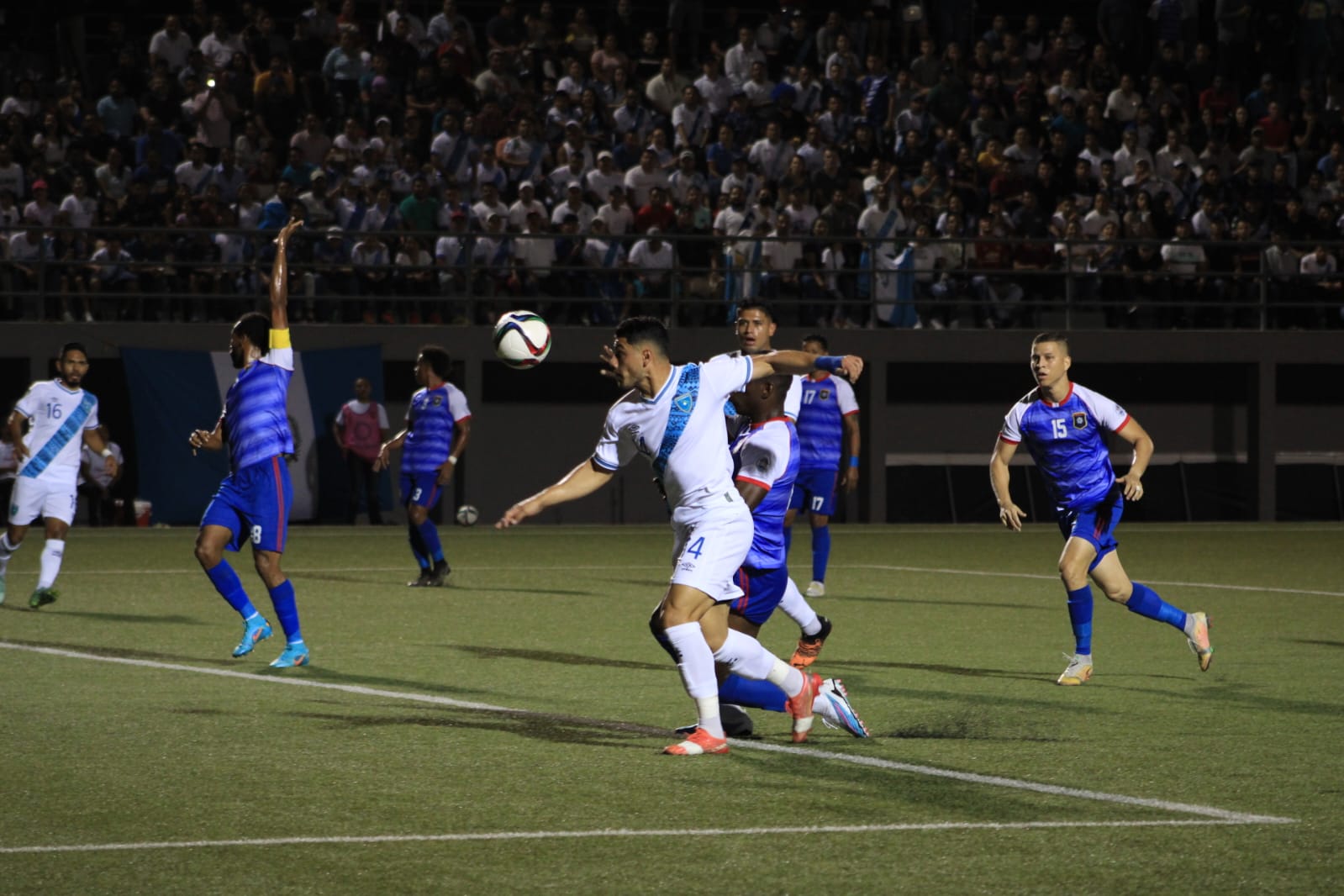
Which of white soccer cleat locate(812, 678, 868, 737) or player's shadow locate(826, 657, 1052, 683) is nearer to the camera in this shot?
white soccer cleat locate(812, 678, 868, 737)

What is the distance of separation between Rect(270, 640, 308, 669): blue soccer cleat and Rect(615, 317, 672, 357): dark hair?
3.90m

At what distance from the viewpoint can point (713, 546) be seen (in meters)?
7.83

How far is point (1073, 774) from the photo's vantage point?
291 inches

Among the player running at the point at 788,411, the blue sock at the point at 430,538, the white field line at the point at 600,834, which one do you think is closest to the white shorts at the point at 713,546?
the player running at the point at 788,411

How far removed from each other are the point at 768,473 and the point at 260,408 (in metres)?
3.47

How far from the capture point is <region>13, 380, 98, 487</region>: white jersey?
14.7 metres

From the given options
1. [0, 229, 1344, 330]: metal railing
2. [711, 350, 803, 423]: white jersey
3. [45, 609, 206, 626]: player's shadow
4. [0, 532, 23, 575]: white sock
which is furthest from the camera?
[0, 229, 1344, 330]: metal railing

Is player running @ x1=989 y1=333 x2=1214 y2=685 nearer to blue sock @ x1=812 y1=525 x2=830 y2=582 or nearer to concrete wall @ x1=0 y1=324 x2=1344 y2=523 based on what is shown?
blue sock @ x1=812 y1=525 x2=830 y2=582

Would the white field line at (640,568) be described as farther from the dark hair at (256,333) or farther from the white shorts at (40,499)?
the dark hair at (256,333)

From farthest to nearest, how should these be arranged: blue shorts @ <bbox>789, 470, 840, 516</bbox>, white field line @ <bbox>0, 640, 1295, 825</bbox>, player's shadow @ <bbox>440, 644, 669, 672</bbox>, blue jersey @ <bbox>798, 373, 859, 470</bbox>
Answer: blue jersey @ <bbox>798, 373, 859, 470</bbox>, blue shorts @ <bbox>789, 470, 840, 516</bbox>, player's shadow @ <bbox>440, 644, 669, 672</bbox>, white field line @ <bbox>0, 640, 1295, 825</bbox>

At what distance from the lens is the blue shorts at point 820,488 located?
15781 millimetres

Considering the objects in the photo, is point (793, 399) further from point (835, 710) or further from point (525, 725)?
point (525, 725)

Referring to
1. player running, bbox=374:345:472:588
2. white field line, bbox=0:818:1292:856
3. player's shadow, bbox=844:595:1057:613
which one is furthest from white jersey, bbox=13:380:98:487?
white field line, bbox=0:818:1292:856

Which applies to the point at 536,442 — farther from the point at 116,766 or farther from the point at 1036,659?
the point at 116,766
